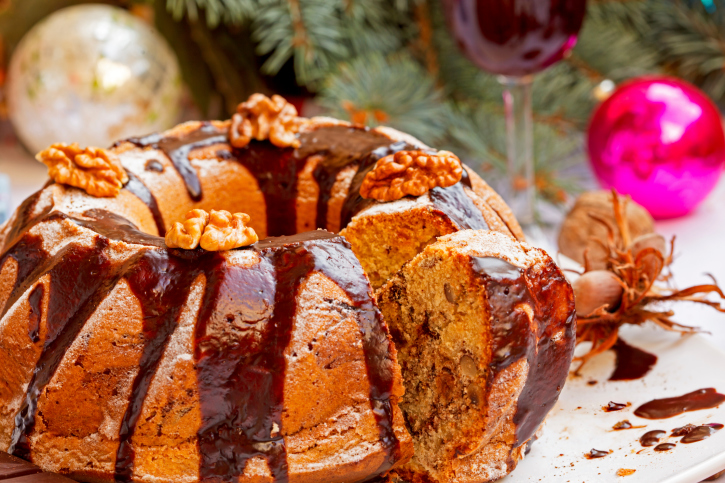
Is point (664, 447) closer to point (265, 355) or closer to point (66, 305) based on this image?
point (265, 355)

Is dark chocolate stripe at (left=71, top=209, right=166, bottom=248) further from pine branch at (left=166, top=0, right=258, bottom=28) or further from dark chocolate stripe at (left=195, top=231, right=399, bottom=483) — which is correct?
pine branch at (left=166, top=0, right=258, bottom=28)

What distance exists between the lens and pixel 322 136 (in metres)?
1.82

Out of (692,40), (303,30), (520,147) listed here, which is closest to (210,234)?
(520,147)

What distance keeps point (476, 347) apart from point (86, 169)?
85 centimetres

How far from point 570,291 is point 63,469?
857 mm

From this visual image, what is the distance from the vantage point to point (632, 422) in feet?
4.91

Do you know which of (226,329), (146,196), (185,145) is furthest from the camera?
(185,145)

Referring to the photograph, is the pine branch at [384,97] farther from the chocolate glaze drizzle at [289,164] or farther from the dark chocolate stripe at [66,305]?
the dark chocolate stripe at [66,305]

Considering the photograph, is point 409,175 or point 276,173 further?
point 276,173

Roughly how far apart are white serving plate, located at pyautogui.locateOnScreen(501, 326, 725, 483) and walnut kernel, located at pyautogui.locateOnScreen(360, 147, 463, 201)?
1.65ft

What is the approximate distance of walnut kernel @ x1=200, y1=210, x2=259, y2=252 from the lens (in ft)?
4.12

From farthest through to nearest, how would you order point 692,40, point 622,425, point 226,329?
point 692,40, point 622,425, point 226,329

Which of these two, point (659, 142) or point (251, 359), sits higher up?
point (659, 142)

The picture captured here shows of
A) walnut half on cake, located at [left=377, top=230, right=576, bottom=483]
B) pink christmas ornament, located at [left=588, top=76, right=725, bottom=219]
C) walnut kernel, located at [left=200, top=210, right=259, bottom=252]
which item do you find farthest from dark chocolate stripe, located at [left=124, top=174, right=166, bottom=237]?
pink christmas ornament, located at [left=588, top=76, right=725, bottom=219]
